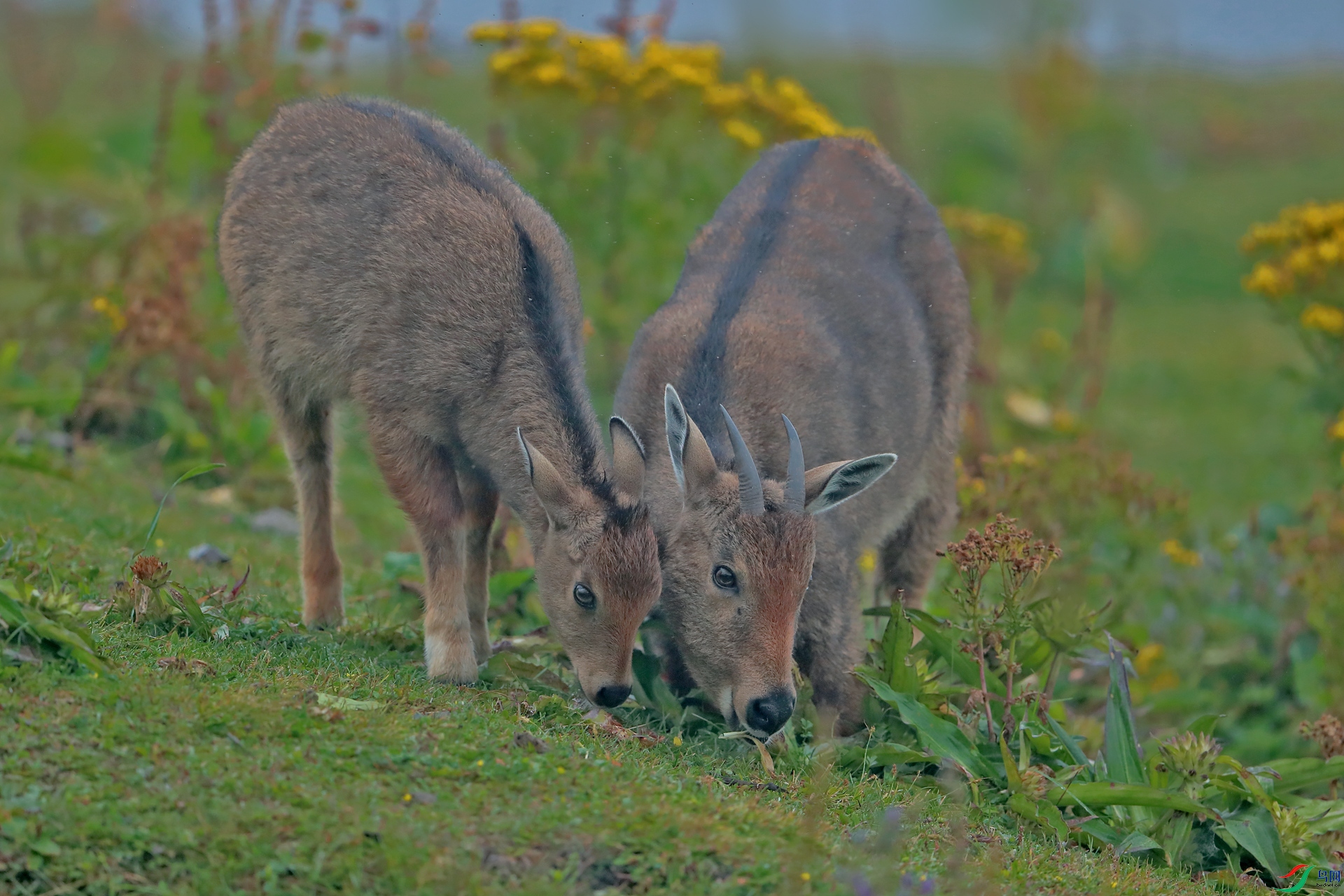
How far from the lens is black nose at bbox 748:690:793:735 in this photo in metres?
6.97

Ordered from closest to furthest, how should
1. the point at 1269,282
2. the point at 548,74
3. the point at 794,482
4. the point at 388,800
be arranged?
the point at 388,800
the point at 794,482
the point at 1269,282
the point at 548,74

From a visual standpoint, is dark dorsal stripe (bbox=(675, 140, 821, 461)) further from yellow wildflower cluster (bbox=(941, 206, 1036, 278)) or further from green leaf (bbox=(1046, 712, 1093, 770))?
yellow wildflower cluster (bbox=(941, 206, 1036, 278))

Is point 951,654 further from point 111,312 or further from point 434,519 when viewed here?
point 111,312

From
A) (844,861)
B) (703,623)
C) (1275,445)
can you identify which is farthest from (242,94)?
(1275,445)

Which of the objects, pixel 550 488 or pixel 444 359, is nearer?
pixel 550 488

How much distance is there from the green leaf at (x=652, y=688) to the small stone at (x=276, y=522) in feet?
13.2

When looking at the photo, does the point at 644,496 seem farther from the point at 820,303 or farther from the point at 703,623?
the point at 820,303

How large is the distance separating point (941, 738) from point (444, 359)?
10.0ft

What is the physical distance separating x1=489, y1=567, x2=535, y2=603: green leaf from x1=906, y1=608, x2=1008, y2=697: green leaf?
2.20 m

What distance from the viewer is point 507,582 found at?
871 cm

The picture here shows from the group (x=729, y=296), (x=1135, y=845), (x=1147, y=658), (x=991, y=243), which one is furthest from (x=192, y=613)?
(x=991, y=243)

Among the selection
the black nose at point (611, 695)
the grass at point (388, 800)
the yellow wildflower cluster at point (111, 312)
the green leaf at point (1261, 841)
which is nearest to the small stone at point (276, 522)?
the yellow wildflower cluster at point (111, 312)

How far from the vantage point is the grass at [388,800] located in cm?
506
